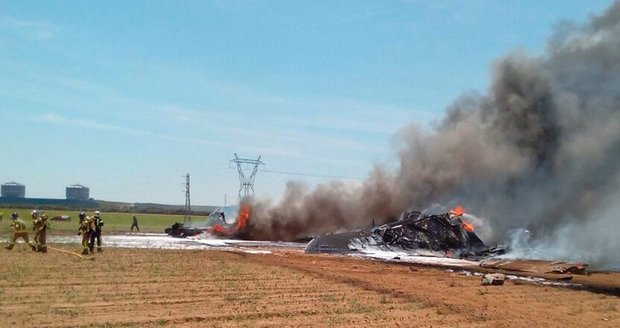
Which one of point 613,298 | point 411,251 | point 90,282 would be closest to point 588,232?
point 411,251

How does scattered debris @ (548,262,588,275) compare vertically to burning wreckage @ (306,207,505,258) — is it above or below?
below

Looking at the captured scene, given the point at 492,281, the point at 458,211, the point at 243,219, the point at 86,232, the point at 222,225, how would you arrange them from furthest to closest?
the point at 222,225, the point at 243,219, the point at 458,211, the point at 86,232, the point at 492,281

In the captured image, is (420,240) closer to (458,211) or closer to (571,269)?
(458,211)

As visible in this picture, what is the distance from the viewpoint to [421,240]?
3697 cm

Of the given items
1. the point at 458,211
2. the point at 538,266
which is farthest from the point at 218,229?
the point at 538,266

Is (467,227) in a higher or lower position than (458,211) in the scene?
lower

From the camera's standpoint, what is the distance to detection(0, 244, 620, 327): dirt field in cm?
1256

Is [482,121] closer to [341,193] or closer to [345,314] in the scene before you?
[341,193]

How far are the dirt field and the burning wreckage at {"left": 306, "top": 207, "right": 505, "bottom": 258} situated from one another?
12848 millimetres

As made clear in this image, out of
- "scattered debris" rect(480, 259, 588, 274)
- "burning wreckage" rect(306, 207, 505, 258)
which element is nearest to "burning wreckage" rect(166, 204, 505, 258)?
"burning wreckage" rect(306, 207, 505, 258)

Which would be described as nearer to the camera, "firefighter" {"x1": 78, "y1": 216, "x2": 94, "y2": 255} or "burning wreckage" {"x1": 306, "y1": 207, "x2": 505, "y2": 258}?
"firefighter" {"x1": 78, "y1": 216, "x2": 94, "y2": 255}

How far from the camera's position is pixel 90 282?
16547 millimetres

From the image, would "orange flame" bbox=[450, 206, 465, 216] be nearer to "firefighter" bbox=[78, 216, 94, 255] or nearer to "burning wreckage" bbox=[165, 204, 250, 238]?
"burning wreckage" bbox=[165, 204, 250, 238]

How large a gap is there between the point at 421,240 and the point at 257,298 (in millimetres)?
23303
